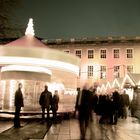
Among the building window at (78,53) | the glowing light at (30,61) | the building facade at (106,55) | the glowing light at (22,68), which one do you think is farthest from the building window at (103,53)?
the glowing light at (30,61)

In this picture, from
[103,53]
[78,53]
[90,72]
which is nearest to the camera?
[103,53]

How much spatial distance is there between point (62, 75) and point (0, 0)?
11.7 meters

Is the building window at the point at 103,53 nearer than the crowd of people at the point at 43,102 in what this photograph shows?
No

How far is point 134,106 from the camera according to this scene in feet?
87.3

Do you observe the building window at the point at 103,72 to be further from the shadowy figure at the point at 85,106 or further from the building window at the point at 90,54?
the shadowy figure at the point at 85,106

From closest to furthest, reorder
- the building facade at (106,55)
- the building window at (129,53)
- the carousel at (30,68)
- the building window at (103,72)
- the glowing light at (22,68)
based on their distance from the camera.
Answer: the carousel at (30,68) → the glowing light at (22,68) → the building facade at (106,55) → the building window at (129,53) → the building window at (103,72)

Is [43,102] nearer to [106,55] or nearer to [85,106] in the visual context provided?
[85,106]

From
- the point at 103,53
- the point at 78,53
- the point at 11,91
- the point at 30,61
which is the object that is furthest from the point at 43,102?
the point at 78,53

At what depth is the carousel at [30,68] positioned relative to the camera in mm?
20250

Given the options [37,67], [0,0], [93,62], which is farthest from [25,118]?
[93,62]

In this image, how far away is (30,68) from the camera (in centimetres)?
2167

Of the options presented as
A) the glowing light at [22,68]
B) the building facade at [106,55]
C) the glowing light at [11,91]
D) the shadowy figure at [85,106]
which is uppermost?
the building facade at [106,55]

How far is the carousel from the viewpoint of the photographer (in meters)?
20.2

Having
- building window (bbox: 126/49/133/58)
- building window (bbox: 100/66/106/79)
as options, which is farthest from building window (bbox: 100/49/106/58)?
building window (bbox: 126/49/133/58)
